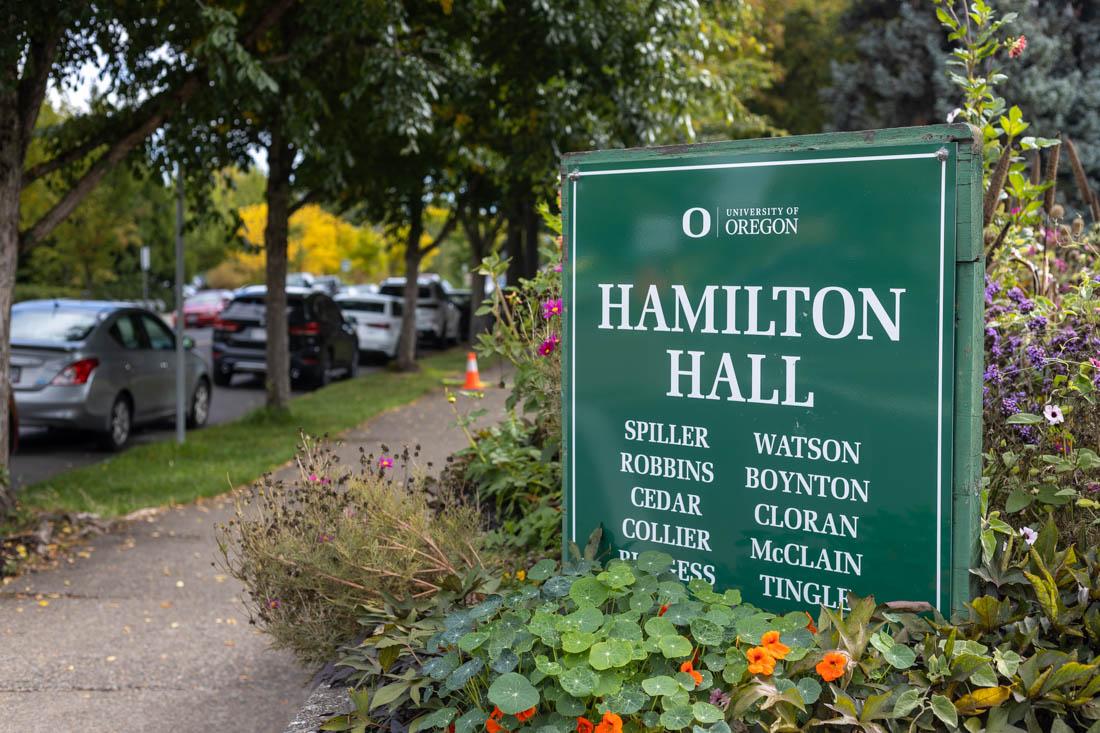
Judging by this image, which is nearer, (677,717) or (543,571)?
(677,717)

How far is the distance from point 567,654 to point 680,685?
32cm

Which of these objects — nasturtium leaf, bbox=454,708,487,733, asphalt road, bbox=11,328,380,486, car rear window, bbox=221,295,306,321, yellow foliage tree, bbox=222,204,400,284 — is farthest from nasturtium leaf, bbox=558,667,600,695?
yellow foliage tree, bbox=222,204,400,284

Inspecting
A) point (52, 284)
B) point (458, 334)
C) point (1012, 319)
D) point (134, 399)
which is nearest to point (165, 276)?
point (52, 284)

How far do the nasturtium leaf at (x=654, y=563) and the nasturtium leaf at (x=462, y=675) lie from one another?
0.59 m

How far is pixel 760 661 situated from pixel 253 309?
18460 millimetres

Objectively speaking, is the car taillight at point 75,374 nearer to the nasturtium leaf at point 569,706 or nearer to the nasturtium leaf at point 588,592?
the nasturtium leaf at point 588,592

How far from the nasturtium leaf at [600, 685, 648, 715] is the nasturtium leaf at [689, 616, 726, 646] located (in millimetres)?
231

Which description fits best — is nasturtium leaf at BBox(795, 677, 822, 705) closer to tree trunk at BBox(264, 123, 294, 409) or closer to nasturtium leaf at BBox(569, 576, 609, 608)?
nasturtium leaf at BBox(569, 576, 609, 608)

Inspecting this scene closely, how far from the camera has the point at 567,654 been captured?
110 inches

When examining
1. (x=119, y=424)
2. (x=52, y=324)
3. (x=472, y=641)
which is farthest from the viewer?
(x=119, y=424)

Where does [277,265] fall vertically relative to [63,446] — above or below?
above

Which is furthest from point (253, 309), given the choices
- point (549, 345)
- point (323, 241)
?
point (323, 241)

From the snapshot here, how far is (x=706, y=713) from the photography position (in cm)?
254

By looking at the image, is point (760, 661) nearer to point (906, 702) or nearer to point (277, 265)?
point (906, 702)
